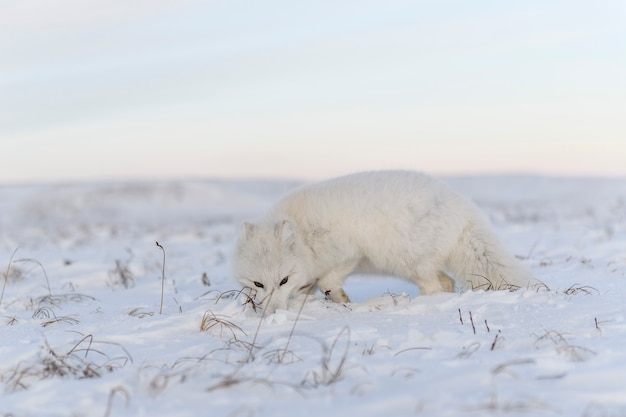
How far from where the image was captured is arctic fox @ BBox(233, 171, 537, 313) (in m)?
4.89

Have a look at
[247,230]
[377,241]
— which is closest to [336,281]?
[377,241]

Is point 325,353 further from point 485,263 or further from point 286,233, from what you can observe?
point 485,263

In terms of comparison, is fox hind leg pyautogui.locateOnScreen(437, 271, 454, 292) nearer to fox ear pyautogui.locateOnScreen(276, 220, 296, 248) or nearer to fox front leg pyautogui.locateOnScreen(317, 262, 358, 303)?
fox front leg pyautogui.locateOnScreen(317, 262, 358, 303)

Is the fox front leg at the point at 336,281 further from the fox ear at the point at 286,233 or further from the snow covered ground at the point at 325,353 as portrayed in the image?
the fox ear at the point at 286,233

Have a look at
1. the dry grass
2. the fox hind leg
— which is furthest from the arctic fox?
the dry grass

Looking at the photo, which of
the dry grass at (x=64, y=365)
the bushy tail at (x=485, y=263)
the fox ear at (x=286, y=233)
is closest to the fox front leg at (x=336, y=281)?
the fox ear at (x=286, y=233)

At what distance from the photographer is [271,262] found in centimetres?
477

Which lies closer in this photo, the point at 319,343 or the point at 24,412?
the point at 24,412

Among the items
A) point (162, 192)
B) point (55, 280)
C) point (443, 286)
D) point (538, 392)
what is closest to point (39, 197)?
point (162, 192)

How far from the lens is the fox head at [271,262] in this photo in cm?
472

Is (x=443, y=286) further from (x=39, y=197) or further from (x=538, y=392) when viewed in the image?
(x=39, y=197)

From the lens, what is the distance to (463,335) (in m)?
3.54

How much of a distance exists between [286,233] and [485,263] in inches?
63.3

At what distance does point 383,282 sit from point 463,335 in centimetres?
314
